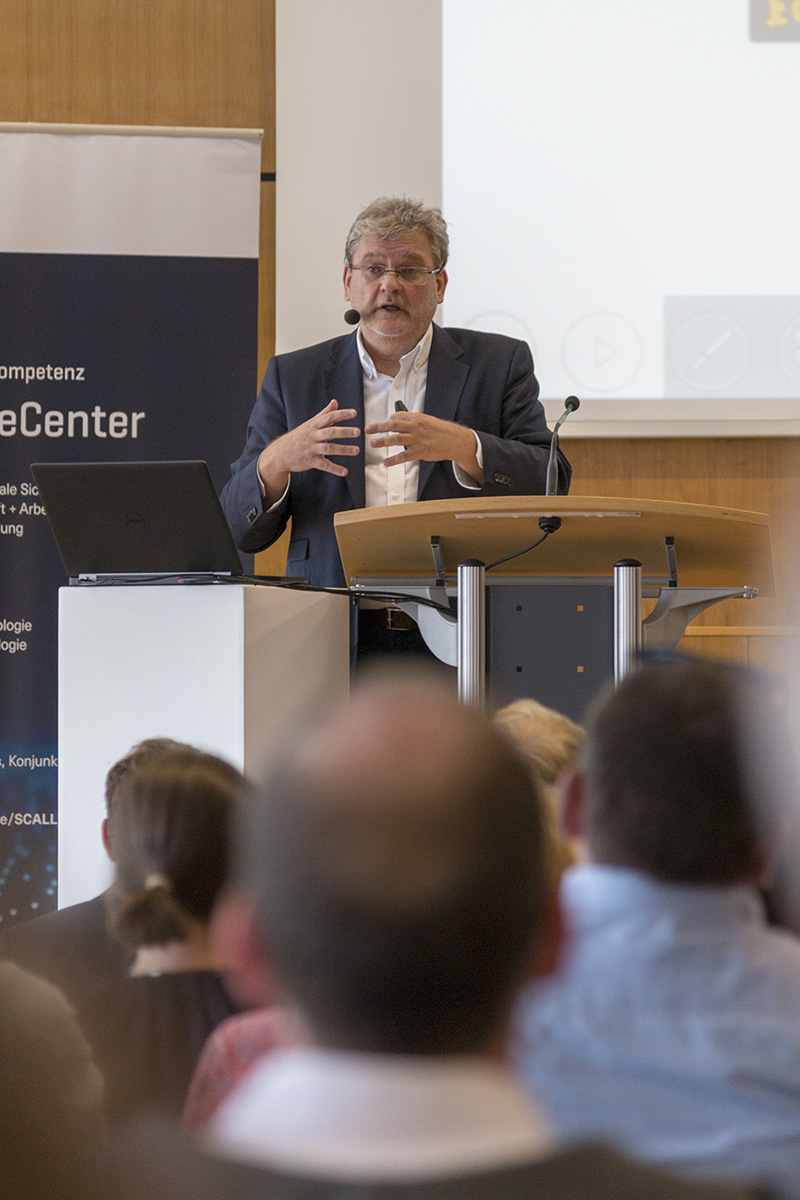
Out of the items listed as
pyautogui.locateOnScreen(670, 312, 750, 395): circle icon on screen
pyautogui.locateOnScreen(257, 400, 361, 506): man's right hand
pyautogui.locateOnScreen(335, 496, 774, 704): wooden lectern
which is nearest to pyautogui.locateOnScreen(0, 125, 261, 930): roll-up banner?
pyautogui.locateOnScreen(670, 312, 750, 395): circle icon on screen

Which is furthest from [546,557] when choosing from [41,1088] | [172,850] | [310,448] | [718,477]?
[718,477]

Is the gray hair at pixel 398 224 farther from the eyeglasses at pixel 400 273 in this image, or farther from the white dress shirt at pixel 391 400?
the white dress shirt at pixel 391 400

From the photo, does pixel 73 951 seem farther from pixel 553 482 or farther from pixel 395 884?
pixel 553 482

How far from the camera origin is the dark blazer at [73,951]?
87 cm

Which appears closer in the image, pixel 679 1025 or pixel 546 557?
pixel 679 1025

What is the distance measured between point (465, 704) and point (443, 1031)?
0.12m

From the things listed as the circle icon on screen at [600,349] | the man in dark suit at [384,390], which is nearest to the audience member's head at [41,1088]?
the man in dark suit at [384,390]

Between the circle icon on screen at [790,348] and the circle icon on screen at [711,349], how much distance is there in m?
0.10

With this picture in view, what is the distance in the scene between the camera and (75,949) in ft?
3.43

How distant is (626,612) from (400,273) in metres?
1.06

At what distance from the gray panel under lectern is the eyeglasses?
3.03 ft

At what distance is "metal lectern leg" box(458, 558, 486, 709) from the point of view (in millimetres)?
1934

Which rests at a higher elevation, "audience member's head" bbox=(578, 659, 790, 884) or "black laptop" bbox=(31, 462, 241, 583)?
"black laptop" bbox=(31, 462, 241, 583)

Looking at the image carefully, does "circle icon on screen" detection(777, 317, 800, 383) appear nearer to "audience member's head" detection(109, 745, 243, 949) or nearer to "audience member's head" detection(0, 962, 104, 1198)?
"audience member's head" detection(109, 745, 243, 949)
